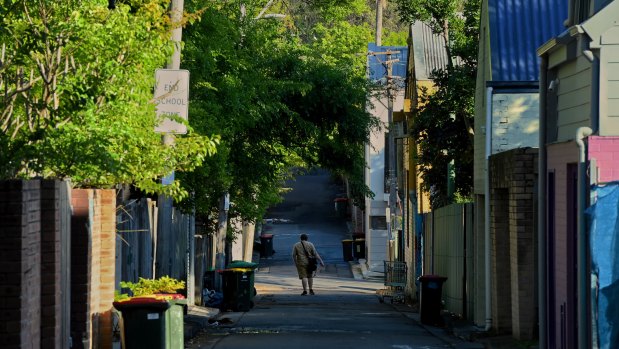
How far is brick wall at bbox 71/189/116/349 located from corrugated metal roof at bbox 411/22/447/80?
91.9 ft

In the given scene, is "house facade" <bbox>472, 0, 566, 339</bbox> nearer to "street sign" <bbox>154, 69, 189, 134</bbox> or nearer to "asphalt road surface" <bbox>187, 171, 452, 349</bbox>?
"asphalt road surface" <bbox>187, 171, 452, 349</bbox>

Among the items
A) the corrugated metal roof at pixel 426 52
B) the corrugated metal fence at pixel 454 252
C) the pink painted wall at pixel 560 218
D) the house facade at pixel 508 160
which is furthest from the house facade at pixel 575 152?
the corrugated metal roof at pixel 426 52

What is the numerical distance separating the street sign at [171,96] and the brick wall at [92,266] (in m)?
3.23

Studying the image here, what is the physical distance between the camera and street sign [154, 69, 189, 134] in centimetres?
1827

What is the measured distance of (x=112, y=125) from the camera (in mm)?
14109

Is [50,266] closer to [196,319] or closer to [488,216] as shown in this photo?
[488,216]

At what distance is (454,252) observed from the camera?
26062mm

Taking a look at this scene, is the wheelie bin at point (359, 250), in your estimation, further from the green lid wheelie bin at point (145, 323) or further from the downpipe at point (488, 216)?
the green lid wheelie bin at point (145, 323)

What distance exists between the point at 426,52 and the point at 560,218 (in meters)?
29.9

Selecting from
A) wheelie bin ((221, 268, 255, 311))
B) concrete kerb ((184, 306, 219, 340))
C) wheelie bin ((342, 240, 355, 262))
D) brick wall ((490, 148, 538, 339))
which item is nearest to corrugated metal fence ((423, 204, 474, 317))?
brick wall ((490, 148, 538, 339))

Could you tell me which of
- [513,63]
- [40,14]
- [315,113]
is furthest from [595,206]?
[315,113]

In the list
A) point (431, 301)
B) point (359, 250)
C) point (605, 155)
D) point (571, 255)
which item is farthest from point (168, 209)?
point (359, 250)

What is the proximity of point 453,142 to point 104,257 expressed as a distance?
1543 centimetres

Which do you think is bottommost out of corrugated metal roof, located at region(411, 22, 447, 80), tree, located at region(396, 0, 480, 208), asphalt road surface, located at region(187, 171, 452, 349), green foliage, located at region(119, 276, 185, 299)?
asphalt road surface, located at region(187, 171, 452, 349)
